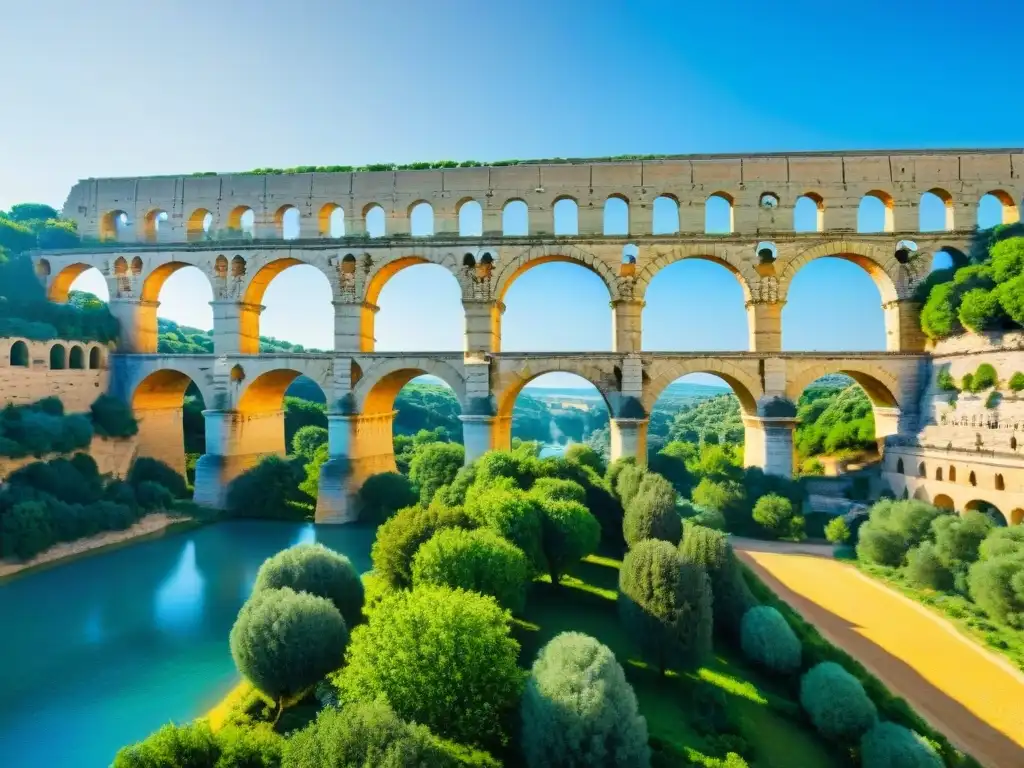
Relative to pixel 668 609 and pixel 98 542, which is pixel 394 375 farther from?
pixel 668 609

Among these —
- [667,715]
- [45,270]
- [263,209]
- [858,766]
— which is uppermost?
[263,209]

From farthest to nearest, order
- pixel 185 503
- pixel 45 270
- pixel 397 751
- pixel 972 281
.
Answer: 1. pixel 45 270
2. pixel 185 503
3. pixel 972 281
4. pixel 397 751

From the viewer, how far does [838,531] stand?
73.7 feet

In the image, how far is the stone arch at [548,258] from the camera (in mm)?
26000

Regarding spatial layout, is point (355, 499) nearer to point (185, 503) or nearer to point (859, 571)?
point (185, 503)

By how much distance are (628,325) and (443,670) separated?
19740mm

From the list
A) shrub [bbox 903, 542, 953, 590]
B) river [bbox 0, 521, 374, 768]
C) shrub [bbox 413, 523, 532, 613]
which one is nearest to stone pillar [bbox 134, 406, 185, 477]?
river [bbox 0, 521, 374, 768]

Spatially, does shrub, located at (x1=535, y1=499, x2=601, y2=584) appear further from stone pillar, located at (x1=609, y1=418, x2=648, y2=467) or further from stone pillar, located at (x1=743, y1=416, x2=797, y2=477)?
stone pillar, located at (x1=743, y1=416, x2=797, y2=477)

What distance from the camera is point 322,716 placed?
7285mm

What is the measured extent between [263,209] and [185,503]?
49.4 ft

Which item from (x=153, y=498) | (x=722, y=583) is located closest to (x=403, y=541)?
A: (x=722, y=583)

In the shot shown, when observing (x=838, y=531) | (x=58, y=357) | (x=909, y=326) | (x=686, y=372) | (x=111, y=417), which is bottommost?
(x=838, y=531)

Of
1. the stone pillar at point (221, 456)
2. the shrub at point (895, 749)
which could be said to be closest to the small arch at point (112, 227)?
the stone pillar at point (221, 456)

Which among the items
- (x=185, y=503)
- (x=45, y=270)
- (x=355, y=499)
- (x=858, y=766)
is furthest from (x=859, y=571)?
(x=45, y=270)
